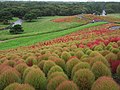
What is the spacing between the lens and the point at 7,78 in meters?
9.41

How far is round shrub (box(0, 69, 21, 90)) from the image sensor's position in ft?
30.7

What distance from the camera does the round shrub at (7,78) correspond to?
9.34 m

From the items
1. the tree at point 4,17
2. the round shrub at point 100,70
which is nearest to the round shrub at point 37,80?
the round shrub at point 100,70

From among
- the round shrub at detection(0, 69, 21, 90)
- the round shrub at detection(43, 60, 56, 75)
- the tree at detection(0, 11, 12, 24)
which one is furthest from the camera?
the tree at detection(0, 11, 12, 24)

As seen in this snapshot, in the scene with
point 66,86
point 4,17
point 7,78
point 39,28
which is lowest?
point 39,28

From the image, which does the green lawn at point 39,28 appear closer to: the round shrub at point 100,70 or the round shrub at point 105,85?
the round shrub at point 100,70

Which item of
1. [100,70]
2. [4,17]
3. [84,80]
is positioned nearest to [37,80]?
[84,80]

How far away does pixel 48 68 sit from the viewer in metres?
11.5

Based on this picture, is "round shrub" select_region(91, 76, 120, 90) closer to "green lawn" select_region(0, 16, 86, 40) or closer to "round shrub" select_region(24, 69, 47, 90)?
"round shrub" select_region(24, 69, 47, 90)

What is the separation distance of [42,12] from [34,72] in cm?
8666

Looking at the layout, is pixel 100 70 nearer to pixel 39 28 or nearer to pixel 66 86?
pixel 66 86

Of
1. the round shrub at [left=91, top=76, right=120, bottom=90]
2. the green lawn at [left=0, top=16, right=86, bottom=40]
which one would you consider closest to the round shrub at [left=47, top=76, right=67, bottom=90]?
the round shrub at [left=91, top=76, right=120, bottom=90]

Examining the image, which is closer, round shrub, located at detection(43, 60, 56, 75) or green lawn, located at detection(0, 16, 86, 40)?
round shrub, located at detection(43, 60, 56, 75)

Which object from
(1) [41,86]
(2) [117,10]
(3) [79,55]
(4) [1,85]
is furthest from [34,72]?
(2) [117,10]
